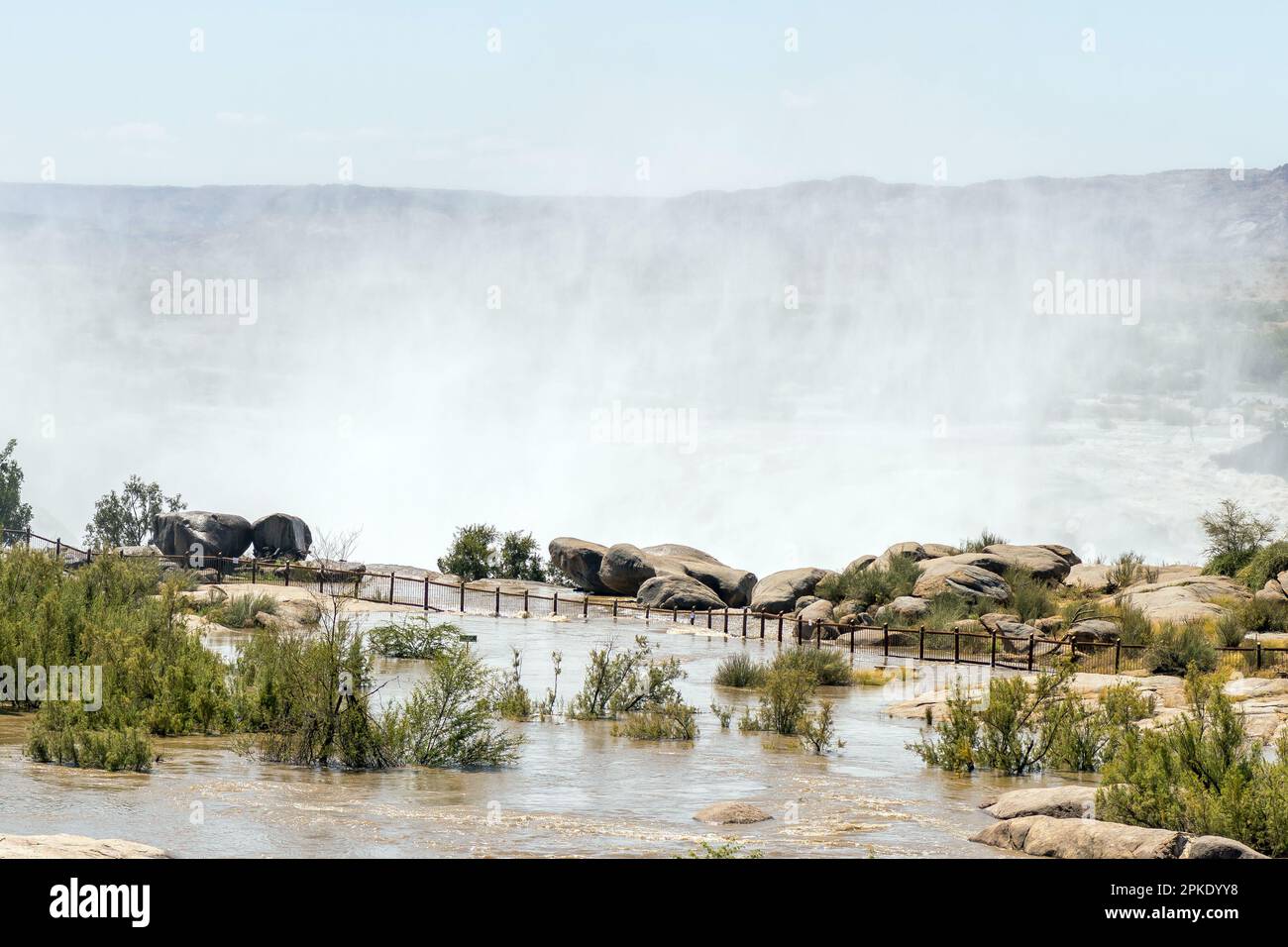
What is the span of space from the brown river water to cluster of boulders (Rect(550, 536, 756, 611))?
26.0 metres

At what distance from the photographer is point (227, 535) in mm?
47438

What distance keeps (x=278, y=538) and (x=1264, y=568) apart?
32.0m

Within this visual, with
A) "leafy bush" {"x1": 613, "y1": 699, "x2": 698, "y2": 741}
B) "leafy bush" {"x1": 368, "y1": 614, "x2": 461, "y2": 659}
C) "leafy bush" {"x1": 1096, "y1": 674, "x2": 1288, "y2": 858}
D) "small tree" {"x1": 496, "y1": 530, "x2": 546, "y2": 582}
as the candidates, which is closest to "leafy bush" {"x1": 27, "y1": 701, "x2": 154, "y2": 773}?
"leafy bush" {"x1": 613, "y1": 699, "x2": 698, "y2": 741}

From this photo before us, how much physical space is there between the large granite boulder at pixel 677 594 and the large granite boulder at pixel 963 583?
6.79 metres

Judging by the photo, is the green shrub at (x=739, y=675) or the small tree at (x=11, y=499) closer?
the green shrub at (x=739, y=675)

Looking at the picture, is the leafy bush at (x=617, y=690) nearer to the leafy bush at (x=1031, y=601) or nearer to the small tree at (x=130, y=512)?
the leafy bush at (x=1031, y=601)

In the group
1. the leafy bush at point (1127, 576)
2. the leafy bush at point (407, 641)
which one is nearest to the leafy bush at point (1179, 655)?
the leafy bush at point (407, 641)

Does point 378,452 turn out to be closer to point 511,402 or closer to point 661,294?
point 511,402

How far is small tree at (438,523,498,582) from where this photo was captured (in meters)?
48.8

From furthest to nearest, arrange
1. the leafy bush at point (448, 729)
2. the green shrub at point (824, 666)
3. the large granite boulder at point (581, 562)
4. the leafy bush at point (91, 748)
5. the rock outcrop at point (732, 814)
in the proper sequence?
the large granite boulder at point (581, 562)
the green shrub at point (824, 666)
the leafy bush at point (448, 729)
the leafy bush at point (91, 748)
the rock outcrop at point (732, 814)

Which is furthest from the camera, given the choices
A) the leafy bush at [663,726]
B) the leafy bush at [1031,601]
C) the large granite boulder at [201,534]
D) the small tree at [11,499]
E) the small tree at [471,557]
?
the small tree at [11,499]

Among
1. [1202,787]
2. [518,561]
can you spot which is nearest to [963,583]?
[518,561]

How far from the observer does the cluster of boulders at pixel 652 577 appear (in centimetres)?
4297
